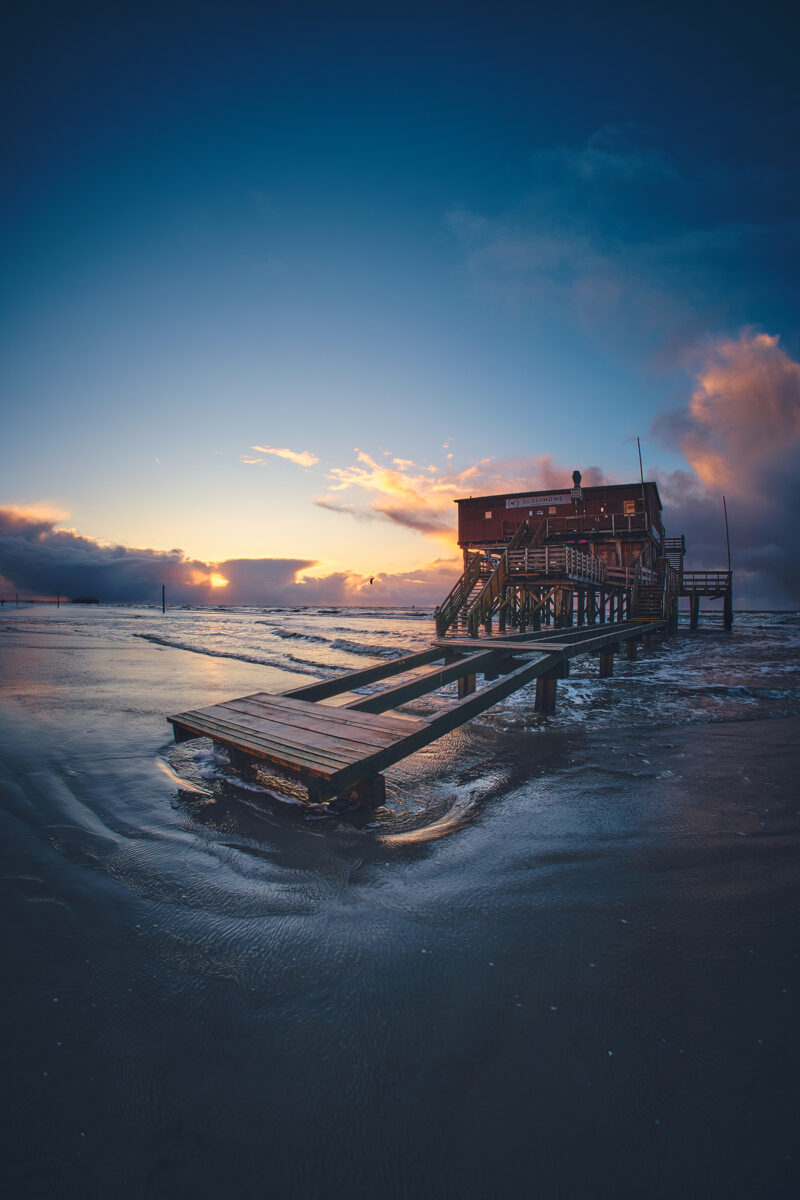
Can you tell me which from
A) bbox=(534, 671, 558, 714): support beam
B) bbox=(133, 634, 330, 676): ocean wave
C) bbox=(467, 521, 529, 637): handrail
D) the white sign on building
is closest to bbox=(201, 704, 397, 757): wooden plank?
bbox=(534, 671, 558, 714): support beam

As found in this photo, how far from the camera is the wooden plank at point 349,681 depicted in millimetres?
6797

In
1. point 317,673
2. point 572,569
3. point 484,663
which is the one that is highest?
point 572,569

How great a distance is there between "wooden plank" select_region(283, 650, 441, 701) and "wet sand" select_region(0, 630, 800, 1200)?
2.06 m

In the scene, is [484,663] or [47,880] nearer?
[47,880]

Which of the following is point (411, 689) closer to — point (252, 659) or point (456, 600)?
point (252, 659)

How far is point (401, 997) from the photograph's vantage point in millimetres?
2338

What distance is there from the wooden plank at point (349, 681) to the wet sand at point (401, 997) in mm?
2058

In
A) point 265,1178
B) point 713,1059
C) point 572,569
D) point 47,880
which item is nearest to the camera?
point 265,1178

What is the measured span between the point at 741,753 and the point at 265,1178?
6.90 m

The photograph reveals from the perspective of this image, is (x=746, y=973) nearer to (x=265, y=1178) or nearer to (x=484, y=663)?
(x=265, y=1178)

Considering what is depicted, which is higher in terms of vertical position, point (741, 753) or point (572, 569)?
point (572, 569)

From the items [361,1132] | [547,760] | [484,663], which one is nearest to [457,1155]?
[361,1132]

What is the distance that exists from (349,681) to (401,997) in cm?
511

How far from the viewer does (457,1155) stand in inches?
65.7
